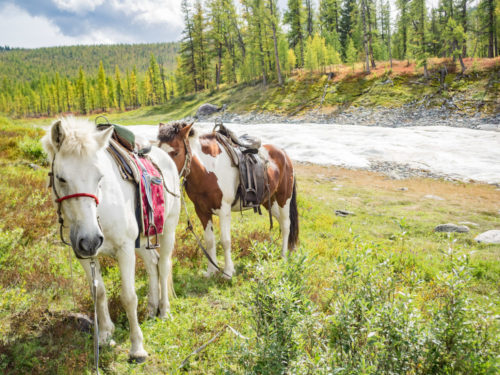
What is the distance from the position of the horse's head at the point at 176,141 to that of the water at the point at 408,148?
30.9 feet

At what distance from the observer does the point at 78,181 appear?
2.20 metres

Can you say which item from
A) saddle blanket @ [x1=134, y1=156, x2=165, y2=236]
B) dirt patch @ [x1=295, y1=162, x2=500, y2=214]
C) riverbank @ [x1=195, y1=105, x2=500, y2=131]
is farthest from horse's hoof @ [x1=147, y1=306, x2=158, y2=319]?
riverbank @ [x1=195, y1=105, x2=500, y2=131]

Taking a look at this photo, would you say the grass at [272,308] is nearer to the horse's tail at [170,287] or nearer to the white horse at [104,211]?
the horse's tail at [170,287]

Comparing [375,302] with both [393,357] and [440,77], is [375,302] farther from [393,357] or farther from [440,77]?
[440,77]

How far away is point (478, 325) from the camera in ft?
6.79

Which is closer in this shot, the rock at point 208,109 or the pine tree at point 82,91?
the rock at point 208,109

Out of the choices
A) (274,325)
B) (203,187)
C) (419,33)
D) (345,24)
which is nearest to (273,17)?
(419,33)

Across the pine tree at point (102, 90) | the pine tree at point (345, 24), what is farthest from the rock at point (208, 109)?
the pine tree at point (102, 90)

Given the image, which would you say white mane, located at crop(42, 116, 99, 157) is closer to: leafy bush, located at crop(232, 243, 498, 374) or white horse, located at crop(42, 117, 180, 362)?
white horse, located at crop(42, 117, 180, 362)

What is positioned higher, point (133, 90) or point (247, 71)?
point (133, 90)

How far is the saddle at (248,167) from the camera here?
17.3 ft

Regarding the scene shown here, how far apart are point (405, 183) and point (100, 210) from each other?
1418 centimetres

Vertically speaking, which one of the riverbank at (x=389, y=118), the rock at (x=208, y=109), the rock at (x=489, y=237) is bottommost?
the rock at (x=489, y=237)

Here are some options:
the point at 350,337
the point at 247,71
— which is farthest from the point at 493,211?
the point at 247,71
